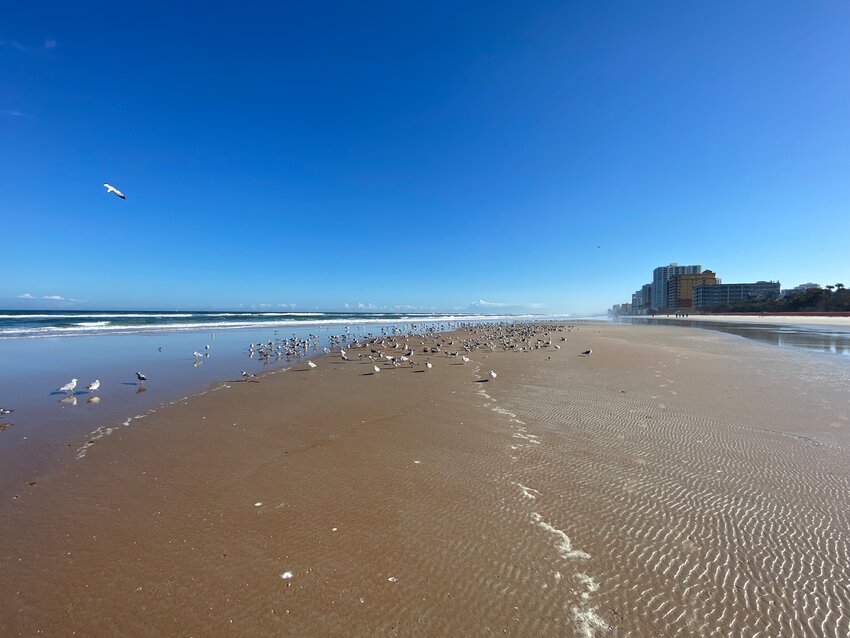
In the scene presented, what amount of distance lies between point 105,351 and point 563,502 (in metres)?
22.3

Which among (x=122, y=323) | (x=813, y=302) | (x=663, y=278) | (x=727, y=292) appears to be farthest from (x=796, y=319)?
(x=663, y=278)

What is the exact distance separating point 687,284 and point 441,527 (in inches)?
6993

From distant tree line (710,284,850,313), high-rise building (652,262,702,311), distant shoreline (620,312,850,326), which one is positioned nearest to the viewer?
distant shoreline (620,312,850,326)

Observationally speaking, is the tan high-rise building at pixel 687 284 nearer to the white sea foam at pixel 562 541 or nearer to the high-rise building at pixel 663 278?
the high-rise building at pixel 663 278

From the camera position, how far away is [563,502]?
4617 millimetres

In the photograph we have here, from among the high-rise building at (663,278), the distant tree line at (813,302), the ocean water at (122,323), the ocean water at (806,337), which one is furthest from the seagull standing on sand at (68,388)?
the high-rise building at (663,278)

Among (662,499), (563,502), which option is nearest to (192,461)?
(563,502)

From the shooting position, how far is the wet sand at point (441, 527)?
299 centimetres

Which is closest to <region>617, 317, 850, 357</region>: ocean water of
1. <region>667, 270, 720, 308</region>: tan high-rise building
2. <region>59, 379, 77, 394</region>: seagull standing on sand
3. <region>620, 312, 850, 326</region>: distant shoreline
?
<region>620, 312, 850, 326</region>: distant shoreline

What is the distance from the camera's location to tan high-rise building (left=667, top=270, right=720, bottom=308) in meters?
145

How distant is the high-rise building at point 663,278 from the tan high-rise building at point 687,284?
9.36 m

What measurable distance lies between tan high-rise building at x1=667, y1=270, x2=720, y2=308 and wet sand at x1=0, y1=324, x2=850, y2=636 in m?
167

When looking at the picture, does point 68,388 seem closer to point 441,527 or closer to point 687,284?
point 441,527

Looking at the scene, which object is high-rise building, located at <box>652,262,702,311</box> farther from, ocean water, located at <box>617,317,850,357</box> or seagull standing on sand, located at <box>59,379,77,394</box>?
seagull standing on sand, located at <box>59,379,77,394</box>
